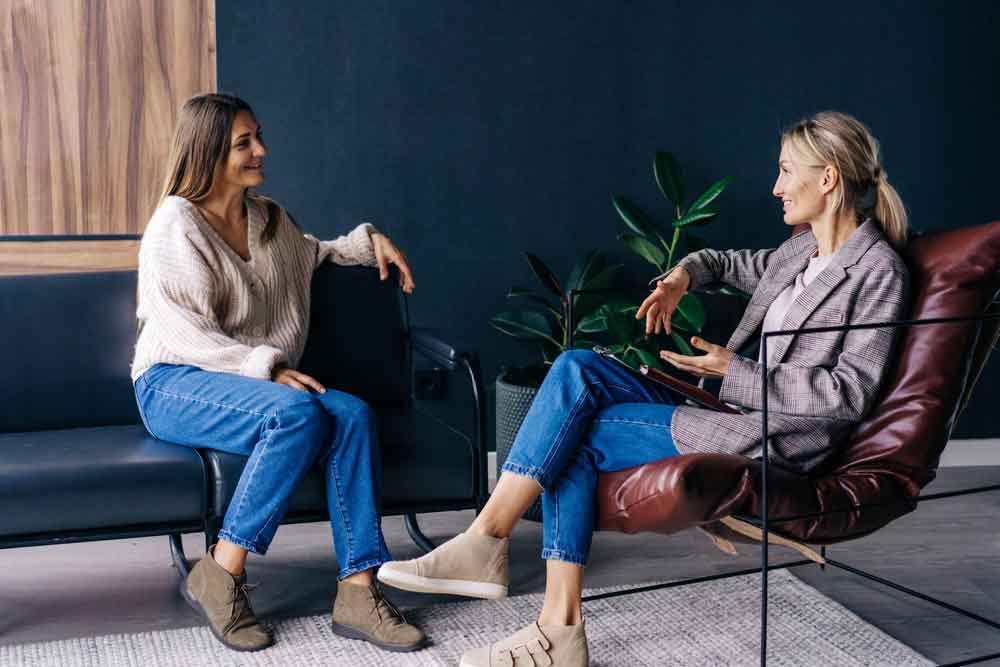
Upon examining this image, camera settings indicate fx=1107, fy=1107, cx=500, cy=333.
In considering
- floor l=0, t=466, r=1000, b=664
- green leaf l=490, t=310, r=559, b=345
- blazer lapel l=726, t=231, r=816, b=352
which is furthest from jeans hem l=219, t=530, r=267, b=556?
green leaf l=490, t=310, r=559, b=345

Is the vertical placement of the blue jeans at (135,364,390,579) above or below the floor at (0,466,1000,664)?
above

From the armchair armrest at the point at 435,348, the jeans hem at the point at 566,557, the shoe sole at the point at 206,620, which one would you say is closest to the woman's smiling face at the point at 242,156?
the armchair armrest at the point at 435,348

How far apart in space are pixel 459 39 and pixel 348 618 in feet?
6.75

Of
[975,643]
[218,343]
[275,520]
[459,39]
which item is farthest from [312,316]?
[975,643]

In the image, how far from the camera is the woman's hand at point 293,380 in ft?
8.27

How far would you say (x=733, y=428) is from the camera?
2.18m

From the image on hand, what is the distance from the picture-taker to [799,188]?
237 centimetres

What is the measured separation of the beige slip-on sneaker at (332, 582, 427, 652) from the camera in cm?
242

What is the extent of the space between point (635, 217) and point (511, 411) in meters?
0.80

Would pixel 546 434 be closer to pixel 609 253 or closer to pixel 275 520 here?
pixel 275 520

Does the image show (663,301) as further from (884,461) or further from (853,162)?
(884,461)

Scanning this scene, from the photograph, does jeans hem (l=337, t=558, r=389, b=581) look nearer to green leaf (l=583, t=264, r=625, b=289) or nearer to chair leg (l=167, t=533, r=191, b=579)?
chair leg (l=167, t=533, r=191, b=579)

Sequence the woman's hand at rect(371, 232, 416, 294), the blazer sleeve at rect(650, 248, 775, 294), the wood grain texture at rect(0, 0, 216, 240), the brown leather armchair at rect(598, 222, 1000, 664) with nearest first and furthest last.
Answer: the brown leather armchair at rect(598, 222, 1000, 664)
the blazer sleeve at rect(650, 248, 775, 294)
the woman's hand at rect(371, 232, 416, 294)
the wood grain texture at rect(0, 0, 216, 240)

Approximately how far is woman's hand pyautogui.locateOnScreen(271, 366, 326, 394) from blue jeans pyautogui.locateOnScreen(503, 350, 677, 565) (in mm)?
521
